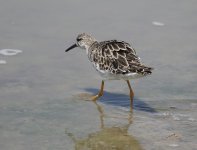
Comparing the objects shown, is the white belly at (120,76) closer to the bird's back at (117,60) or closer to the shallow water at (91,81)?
the bird's back at (117,60)

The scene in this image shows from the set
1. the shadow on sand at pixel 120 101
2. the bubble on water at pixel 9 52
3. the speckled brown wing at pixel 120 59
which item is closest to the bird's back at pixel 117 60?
the speckled brown wing at pixel 120 59

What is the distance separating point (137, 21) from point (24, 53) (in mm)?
3448

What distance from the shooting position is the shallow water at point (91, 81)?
9.18 m

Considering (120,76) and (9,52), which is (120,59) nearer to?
(120,76)

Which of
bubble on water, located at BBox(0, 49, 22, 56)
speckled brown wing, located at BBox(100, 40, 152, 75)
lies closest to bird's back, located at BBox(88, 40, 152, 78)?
speckled brown wing, located at BBox(100, 40, 152, 75)

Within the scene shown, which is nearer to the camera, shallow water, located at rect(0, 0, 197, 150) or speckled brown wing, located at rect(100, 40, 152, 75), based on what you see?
shallow water, located at rect(0, 0, 197, 150)

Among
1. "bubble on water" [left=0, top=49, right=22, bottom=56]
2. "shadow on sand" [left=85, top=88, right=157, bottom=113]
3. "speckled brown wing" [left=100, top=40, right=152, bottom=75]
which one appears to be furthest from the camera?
"bubble on water" [left=0, top=49, right=22, bottom=56]

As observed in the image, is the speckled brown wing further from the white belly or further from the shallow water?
the shallow water

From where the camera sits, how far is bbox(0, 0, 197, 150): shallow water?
30.1 ft

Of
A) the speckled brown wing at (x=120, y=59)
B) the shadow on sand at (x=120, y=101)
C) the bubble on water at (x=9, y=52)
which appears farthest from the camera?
the bubble on water at (x=9, y=52)

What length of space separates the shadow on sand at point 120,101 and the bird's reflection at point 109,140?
0.98 m

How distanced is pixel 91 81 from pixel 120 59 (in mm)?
1600

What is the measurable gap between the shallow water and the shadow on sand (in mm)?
20

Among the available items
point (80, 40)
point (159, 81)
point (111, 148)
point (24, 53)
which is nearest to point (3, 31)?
point (24, 53)
